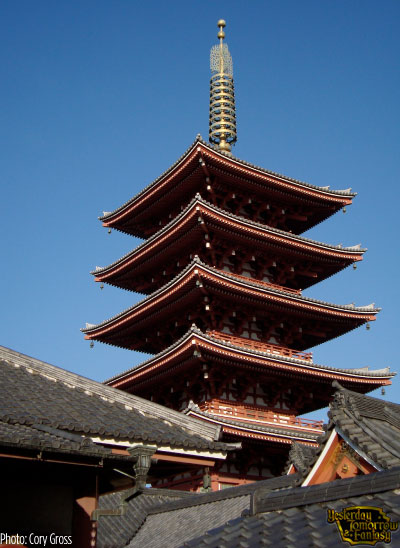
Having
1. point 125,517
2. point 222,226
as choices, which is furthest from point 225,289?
point 125,517

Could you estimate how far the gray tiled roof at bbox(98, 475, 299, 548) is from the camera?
15.7 meters

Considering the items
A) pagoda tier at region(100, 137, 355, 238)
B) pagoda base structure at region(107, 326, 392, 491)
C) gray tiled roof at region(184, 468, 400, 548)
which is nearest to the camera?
gray tiled roof at region(184, 468, 400, 548)

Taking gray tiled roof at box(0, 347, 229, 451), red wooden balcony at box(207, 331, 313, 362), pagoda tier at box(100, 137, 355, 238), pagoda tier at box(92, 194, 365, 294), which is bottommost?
gray tiled roof at box(0, 347, 229, 451)

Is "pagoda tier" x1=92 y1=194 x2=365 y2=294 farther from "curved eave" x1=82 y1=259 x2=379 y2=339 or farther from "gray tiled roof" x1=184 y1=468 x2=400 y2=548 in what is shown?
"gray tiled roof" x1=184 y1=468 x2=400 y2=548

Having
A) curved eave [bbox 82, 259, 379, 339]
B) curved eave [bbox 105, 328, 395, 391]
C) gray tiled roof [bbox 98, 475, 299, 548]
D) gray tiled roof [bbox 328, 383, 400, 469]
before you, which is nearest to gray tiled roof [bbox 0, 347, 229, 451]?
gray tiled roof [bbox 328, 383, 400, 469]

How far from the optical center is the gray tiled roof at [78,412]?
11.2 meters

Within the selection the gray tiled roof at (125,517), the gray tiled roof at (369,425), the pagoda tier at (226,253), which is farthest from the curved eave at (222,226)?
the gray tiled roof at (369,425)

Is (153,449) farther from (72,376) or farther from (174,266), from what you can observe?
(174,266)

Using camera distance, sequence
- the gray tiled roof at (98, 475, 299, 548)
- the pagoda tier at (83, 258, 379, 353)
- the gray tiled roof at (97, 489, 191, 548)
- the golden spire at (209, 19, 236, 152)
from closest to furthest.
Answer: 1. the gray tiled roof at (98, 475, 299, 548)
2. the gray tiled roof at (97, 489, 191, 548)
3. the pagoda tier at (83, 258, 379, 353)
4. the golden spire at (209, 19, 236, 152)

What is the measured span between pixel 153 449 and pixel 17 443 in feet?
11.0

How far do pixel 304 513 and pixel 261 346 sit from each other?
78.2 feet

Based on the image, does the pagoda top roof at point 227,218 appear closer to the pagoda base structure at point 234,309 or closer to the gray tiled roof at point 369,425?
the pagoda base structure at point 234,309

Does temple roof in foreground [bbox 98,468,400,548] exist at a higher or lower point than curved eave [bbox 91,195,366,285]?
lower

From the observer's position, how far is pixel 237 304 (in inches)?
1165
